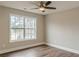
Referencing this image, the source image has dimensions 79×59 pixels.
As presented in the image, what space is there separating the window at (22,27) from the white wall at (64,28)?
1.10 meters

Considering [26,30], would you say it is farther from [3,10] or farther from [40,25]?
[3,10]

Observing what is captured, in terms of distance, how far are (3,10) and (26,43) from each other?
224cm

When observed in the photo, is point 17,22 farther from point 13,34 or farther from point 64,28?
point 64,28

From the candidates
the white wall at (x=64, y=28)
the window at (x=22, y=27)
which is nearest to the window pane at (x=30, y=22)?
the window at (x=22, y=27)

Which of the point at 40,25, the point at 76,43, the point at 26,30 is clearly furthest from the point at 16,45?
the point at 76,43

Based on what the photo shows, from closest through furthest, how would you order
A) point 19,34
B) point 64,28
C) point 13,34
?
point 13,34, point 64,28, point 19,34

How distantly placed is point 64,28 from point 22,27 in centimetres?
243

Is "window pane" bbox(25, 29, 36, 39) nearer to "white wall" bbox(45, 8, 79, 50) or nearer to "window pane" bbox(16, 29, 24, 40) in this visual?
"window pane" bbox(16, 29, 24, 40)

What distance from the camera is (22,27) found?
203 inches

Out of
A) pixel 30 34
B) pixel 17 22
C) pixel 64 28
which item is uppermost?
pixel 17 22

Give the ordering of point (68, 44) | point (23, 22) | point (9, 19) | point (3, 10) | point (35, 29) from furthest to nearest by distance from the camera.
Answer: point (35, 29) < point (23, 22) < point (68, 44) < point (9, 19) < point (3, 10)

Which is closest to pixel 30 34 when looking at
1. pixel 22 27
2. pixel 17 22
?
pixel 22 27

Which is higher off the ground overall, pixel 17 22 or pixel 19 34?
pixel 17 22

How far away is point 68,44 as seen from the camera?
15.6ft
